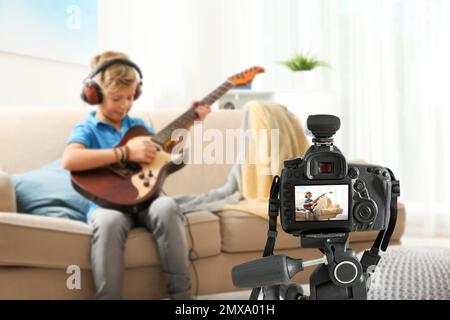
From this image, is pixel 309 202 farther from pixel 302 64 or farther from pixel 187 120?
pixel 302 64

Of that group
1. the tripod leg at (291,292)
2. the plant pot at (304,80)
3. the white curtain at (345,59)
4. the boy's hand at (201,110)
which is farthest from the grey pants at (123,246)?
the plant pot at (304,80)

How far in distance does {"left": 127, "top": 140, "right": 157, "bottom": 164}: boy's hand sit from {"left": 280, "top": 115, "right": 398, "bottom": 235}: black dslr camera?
130 centimetres

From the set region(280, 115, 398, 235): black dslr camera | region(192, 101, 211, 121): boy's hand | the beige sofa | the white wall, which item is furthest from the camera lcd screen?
the white wall

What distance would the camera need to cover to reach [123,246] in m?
1.67

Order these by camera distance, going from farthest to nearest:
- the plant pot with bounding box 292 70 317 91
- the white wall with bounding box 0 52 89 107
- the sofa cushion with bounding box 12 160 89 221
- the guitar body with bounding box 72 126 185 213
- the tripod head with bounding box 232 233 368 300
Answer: the plant pot with bounding box 292 70 317 91 → the white wall with bounding box 0 52 89 107 → the sofa cushion with bounding box 12 160 89 221 → the guitar body with bounding box 72 126 185 213 → the tripod head with bounding box 232 233 368 300

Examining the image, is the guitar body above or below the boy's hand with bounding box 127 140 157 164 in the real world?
below

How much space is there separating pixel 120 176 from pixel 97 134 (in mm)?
174

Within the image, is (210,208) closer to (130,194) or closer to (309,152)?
(130,194)

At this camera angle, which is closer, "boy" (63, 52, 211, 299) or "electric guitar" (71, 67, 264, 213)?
"boy" (63, 52, 211, 299)

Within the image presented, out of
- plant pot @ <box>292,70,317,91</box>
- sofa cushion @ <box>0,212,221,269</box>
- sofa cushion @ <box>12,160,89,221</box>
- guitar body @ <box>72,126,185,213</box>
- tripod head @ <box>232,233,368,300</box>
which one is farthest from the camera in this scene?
plant pot @ <box>292,70,317,91</box>

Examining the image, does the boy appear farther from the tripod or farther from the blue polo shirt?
the tripod

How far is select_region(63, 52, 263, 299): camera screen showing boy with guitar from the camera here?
1639 millimetres

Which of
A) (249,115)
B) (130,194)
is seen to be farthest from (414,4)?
(130,194)
